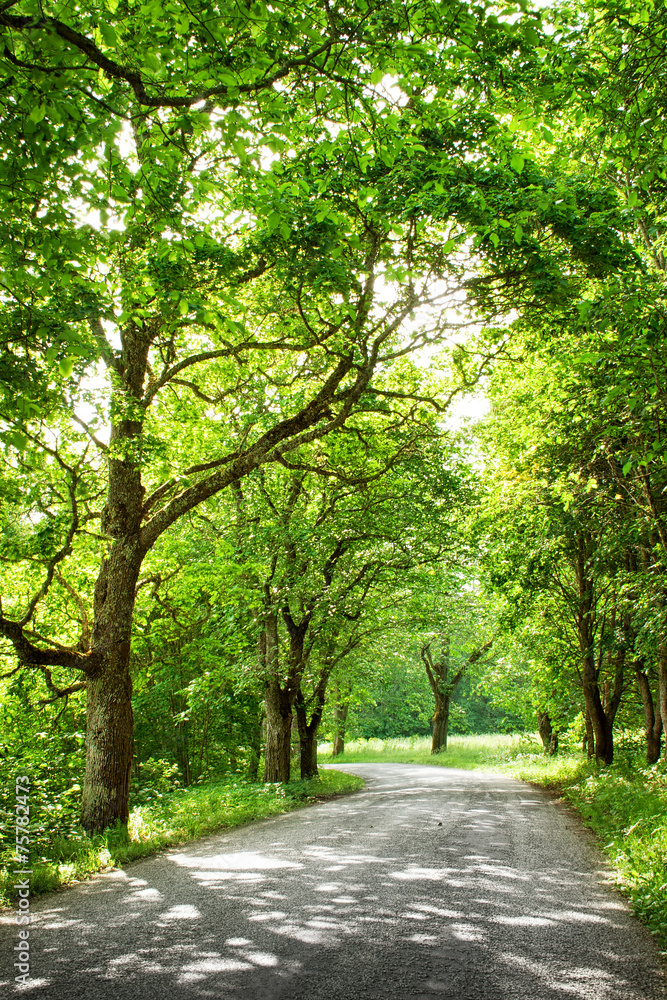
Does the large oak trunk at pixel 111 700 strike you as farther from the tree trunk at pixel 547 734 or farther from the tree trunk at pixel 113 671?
the tree trunk at pixel 547 734

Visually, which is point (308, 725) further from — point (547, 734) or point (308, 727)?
point (547, 734)

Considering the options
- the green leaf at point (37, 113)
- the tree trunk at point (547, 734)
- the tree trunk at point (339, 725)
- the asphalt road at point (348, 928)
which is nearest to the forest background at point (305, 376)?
the green leaf at point (37, 113)

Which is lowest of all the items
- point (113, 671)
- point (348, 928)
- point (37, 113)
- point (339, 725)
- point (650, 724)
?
point (339, 725)

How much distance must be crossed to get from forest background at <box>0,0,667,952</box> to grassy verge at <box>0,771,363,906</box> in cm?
8

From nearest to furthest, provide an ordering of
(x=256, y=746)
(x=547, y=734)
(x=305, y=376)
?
(x=305, y=376), (x=256, y=746), (x=547, y=734)

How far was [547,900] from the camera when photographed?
17.5 feet

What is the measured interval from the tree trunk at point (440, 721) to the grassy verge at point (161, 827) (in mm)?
14792

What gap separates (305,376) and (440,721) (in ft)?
80.8

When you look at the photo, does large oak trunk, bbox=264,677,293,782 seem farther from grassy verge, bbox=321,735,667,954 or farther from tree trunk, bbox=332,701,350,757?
tree trunk, bbox=332,701,350,757

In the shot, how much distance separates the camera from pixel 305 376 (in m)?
11.4

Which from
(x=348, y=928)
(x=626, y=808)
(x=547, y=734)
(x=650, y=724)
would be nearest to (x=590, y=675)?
(x=650, y=724)

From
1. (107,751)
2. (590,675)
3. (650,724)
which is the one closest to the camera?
(107,751)

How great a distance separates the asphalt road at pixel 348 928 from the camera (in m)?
3.69

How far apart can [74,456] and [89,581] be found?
184 inches
